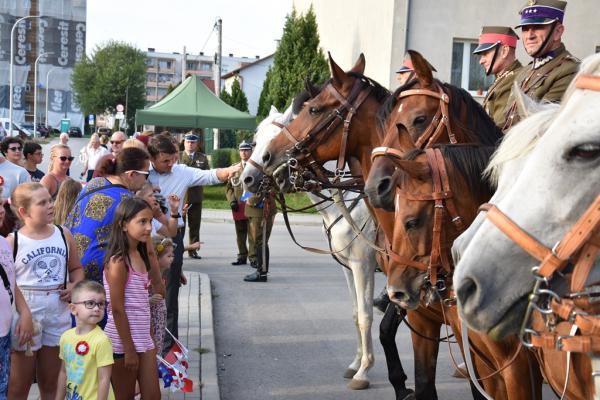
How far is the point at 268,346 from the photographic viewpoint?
7.38 metres

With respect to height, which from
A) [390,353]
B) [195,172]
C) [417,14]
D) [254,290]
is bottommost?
[254,290]

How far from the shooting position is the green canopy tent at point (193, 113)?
18406 mm

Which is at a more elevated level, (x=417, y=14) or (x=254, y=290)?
(x=417, y=14)

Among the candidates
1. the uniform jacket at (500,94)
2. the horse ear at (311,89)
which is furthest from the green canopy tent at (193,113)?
the uniform jacket at (500,94)

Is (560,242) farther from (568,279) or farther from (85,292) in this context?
(85,292)

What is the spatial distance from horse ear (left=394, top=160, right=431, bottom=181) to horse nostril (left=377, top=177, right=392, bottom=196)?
297 mm

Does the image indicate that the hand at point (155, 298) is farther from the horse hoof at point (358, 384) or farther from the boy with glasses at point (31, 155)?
the boy with glasses at point (31, 155)

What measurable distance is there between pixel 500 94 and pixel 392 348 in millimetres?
2155

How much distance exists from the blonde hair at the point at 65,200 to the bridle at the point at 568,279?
4.46 metres

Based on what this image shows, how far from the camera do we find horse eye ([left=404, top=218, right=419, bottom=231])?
11.9ft

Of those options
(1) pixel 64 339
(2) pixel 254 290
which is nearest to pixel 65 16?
(2) pixel 254 290

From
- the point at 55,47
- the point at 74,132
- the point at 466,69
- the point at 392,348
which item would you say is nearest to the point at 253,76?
the point at 74,132

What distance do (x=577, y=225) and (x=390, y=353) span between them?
387 cm

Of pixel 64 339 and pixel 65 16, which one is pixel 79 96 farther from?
pixel 64 339
